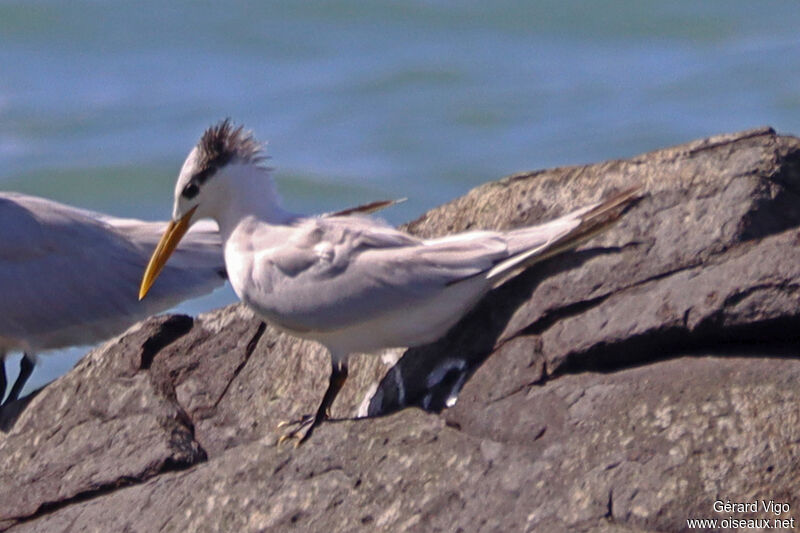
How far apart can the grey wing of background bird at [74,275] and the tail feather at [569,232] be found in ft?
7.37

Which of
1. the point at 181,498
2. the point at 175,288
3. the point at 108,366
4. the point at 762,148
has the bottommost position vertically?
the point at 181,498

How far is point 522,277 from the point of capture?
4422 millimetres

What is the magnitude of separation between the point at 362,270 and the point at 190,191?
0.75 m

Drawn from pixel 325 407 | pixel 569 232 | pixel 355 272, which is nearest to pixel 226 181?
pixel 355 272

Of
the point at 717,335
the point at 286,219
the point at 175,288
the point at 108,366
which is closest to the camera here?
the point at 717,335

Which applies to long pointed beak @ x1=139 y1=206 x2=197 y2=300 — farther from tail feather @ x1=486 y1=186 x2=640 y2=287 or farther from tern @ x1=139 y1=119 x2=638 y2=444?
tail feather @ x1=486 y1=186 x2=640 y2=287

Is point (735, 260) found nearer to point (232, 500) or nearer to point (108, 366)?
point (232, 500)

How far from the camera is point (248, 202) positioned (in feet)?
15.4

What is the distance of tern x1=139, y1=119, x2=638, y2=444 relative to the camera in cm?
425

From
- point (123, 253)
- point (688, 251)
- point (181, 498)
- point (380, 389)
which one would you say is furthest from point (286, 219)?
point (123, 253)

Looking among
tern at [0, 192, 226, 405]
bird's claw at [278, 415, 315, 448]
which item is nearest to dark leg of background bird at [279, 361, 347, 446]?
bird's claw at [278, 415, 315, 448]

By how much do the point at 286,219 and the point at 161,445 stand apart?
866 millimetres

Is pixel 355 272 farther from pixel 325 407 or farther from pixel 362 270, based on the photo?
pixel 325 407

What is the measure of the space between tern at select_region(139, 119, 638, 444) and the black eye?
0.13 feet
